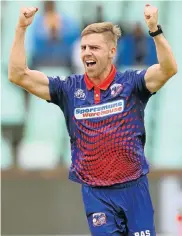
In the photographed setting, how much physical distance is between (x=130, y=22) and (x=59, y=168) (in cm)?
309

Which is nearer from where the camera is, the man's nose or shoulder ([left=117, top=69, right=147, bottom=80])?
the man's nose

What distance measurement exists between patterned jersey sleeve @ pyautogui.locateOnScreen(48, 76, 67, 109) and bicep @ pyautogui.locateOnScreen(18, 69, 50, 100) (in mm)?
35

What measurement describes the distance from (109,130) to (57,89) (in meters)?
0.56

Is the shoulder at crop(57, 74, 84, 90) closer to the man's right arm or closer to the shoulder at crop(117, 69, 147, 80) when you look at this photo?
the man's right arm

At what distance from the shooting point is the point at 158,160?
13.0 m

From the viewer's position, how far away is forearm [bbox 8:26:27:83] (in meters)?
6.20

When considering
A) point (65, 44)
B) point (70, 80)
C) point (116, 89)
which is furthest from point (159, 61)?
point (65, 44)

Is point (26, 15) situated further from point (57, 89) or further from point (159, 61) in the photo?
point (159, 61)

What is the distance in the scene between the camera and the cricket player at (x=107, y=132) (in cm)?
627

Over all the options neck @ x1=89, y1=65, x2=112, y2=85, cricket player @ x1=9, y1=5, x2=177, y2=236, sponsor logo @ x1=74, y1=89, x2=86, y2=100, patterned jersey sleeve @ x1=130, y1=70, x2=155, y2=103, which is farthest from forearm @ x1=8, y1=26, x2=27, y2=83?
patterned jersey sleeve @ x1=130, y1=70, x2=155, y2=103

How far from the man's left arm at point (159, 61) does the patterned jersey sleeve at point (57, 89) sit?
682mm

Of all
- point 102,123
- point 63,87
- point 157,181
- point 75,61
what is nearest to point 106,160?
point 102,123

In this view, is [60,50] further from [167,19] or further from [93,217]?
[93,217]

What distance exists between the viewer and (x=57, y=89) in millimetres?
6469
